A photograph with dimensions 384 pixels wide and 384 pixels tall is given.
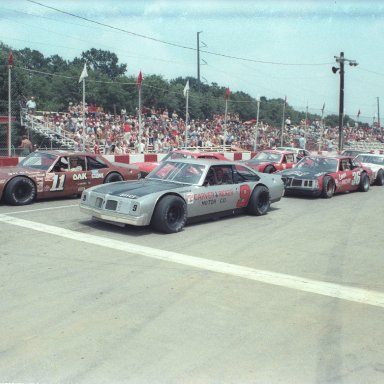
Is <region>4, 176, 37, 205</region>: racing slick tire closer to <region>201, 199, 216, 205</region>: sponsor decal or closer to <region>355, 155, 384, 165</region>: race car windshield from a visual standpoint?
<region>201, 199, 216, 205</region>: sponsor decal

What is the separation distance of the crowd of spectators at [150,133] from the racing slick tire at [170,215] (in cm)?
1016

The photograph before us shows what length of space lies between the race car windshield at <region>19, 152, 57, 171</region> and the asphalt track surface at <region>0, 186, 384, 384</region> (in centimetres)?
277

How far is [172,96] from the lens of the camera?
120 ft

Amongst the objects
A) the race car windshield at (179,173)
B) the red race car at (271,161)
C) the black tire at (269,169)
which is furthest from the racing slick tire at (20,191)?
the black tire at (269,169)

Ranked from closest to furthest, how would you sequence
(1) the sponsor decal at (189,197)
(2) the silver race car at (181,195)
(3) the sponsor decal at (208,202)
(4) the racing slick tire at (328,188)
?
(2) the silver race car at (181,195), (1) the sponsor decal at (189,197), (3) the sponsor decal at (208,202), (4) the racing slick tire at (328,188)

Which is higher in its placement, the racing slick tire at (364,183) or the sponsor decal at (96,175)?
the sponsor decal at (96,175)

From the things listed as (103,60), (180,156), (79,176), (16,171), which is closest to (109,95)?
(180,156)

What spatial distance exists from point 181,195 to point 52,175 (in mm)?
4009

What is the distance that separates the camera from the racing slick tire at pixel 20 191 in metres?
10.4

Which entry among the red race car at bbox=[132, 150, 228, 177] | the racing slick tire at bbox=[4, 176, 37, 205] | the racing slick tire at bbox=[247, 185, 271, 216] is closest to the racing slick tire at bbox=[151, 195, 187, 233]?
the racing slick tire at bbox=[247, 185, 271, 216]

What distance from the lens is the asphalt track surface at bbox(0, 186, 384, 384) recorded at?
3.63m

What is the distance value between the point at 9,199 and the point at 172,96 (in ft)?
89.3

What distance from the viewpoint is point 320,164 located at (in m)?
14.8

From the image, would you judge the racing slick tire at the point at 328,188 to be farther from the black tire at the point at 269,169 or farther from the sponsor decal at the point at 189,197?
the sponsor decal at the point at 189,197
